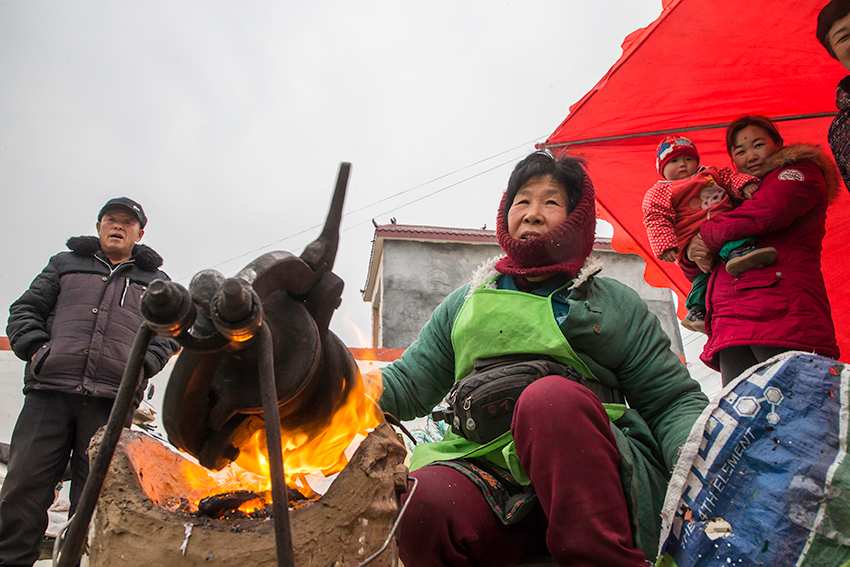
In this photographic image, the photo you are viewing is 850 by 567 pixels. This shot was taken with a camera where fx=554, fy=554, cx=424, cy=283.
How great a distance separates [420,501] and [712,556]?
24.9 inches

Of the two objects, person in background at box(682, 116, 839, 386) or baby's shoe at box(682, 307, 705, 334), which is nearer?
person in background at box(682, 116, 839, 386)

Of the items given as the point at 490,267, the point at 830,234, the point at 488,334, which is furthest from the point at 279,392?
the point at 830,234

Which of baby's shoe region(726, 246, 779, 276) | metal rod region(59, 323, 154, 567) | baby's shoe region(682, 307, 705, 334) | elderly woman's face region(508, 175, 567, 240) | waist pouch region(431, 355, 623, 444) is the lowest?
baby's shoe region(682, 307, 705, 334)

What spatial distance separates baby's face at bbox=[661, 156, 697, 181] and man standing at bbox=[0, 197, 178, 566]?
108 inches

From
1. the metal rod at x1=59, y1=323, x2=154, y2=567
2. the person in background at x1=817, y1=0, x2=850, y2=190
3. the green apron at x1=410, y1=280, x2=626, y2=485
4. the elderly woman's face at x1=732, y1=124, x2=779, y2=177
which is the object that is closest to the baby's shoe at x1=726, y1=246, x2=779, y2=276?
the person in background at x1=817, y1=0, x2=850, y2=190

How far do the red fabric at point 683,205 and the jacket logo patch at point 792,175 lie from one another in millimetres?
173

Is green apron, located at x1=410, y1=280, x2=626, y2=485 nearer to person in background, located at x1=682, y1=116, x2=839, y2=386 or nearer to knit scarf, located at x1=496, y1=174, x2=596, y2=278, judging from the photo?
knit scarf, located at x1=496, y1=174, x2=596, y2=278

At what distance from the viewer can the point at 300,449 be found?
1.24m

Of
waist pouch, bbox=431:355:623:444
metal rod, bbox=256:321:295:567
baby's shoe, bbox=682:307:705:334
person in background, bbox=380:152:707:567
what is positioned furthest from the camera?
baby's shoe, bbox=682:307:705:334

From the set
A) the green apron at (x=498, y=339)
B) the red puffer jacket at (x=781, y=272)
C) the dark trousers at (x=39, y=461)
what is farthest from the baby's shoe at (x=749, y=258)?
the dark trousers at (x=39, y=461)

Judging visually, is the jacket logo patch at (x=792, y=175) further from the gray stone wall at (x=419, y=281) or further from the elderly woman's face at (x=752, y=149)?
the gray stone wall at (x=419, y=281)

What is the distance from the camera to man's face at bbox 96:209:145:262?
3174 millimetres

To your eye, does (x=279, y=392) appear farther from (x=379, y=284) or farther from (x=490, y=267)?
(x=379, y=284)

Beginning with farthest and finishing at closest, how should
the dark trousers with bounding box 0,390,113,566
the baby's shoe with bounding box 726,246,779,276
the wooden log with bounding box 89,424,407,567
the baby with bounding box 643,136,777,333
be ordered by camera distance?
1. the baby with bounding box 643,136,777,333
2. the dark trousers with bounding box 0,390,113,566
3. the baby's shoe with bounding box 726,246,779,276
4. the wooden log with bounding box 89,424,407,567
